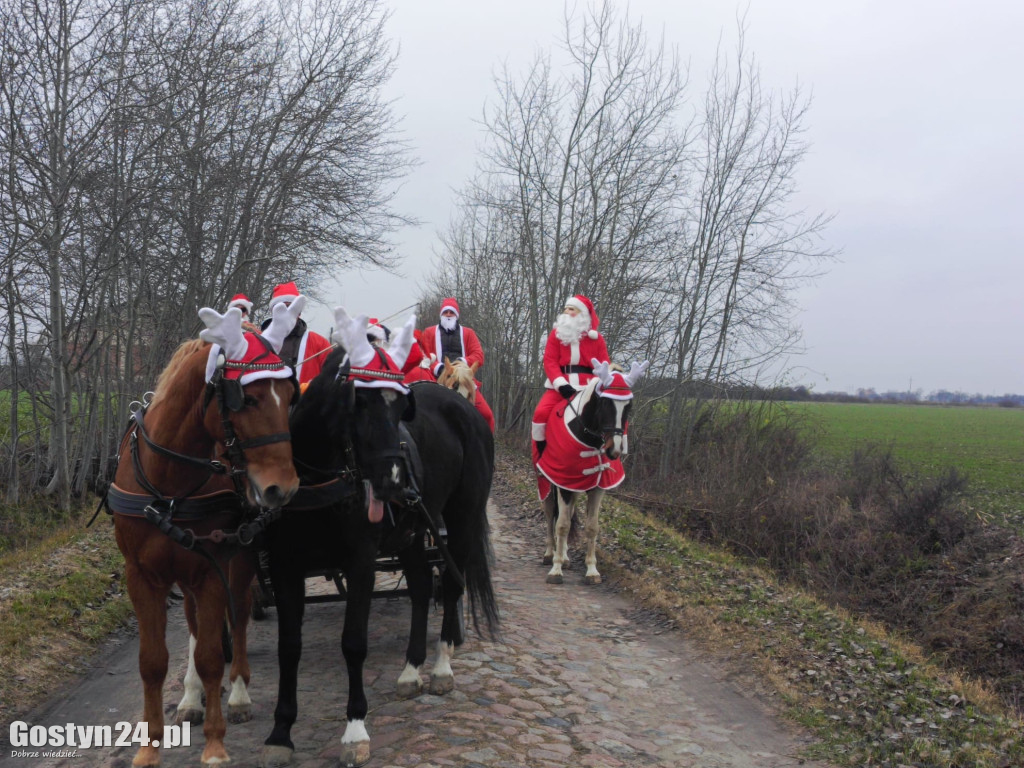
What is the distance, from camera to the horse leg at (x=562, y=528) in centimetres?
873

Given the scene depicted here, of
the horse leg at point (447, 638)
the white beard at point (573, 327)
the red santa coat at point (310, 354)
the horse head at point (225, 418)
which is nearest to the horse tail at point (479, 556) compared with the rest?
the horse leg at point (447, 638)

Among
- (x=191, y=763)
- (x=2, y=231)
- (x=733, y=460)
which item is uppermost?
(x=2, y=231)

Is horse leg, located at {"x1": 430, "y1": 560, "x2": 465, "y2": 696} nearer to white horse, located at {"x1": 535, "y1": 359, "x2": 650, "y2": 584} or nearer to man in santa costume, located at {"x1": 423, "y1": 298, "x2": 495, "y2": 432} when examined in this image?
white horse, located at {"x1": 535, "y1": 359, "x2": 650, "y2": 584}

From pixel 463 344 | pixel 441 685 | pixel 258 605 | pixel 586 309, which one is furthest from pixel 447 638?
pixel 586 309

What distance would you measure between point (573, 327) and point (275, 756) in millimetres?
6065

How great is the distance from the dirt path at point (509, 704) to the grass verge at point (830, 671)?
0.28m

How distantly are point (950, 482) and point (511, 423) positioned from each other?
772 inches

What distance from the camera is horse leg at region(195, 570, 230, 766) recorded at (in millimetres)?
3961

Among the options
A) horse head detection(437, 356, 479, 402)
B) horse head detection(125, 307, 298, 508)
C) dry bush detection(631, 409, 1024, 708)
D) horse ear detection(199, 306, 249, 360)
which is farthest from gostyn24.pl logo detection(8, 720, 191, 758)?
dry bush detection(631, 409, 1024, 708)

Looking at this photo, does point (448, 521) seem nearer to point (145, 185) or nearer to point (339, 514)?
point (339, 514)

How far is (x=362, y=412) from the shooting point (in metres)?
4.17

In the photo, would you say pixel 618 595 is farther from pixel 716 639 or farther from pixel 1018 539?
pixel 1018 539

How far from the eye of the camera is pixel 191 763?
162 inches

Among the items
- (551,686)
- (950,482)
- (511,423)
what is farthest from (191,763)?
(511,423)
